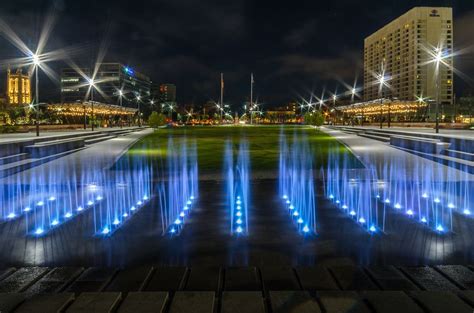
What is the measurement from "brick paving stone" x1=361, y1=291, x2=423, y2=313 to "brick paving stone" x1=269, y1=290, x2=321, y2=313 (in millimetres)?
555

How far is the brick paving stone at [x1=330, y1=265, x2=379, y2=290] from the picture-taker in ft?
16.6

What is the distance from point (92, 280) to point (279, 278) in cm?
222

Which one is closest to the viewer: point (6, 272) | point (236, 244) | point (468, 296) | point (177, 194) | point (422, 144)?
point (468, 296)

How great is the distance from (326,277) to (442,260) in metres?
1.93

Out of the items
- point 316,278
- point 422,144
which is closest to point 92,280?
point 316,278

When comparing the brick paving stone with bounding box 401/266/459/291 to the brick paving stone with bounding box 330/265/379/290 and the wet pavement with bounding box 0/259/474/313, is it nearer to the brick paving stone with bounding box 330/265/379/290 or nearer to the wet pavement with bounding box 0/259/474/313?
the wet pavement with bounding box 0/259/474/313

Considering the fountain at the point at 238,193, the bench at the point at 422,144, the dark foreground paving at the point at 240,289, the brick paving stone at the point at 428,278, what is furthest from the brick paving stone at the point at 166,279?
the bench at the point at 422,144

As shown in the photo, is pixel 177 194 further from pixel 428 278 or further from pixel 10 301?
pixel 428 278

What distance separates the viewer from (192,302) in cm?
443

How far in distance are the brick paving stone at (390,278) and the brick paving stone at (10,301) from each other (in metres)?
3.84

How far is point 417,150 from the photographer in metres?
24.5

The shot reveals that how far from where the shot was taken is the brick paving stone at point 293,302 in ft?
13.9

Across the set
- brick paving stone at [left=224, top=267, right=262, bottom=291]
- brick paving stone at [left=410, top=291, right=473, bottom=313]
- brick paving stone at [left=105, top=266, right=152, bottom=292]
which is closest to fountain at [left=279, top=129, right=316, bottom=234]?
brick paving stone at [left=224, top=267, right=262, bottom=291]

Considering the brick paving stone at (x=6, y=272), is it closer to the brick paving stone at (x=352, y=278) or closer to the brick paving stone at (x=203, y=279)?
the brick paving stone at (x=203, y=279)
